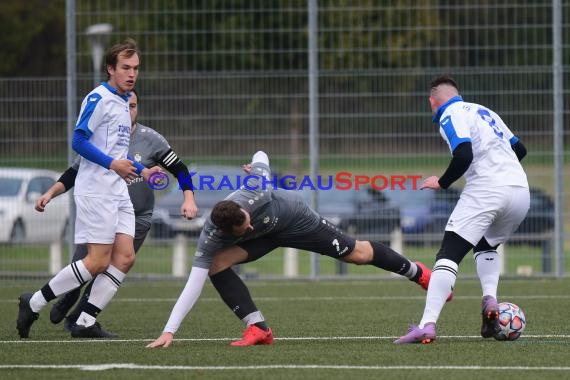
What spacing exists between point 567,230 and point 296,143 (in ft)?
12.7

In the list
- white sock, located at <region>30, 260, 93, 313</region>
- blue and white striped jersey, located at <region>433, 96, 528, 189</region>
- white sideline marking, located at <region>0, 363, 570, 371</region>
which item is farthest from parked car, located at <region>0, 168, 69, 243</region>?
white sideline marking, located at <region>0, 363, 570, 371</region>

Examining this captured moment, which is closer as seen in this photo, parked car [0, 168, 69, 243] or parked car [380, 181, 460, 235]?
parked car [380, 181, 460, 235]

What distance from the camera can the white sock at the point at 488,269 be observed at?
30.6 ft

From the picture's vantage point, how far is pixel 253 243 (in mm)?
9023

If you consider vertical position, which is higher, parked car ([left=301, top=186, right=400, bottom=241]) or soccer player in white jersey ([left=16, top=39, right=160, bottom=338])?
soccer player in white jersey ([left=16, top=39, right=160, bottom=338])

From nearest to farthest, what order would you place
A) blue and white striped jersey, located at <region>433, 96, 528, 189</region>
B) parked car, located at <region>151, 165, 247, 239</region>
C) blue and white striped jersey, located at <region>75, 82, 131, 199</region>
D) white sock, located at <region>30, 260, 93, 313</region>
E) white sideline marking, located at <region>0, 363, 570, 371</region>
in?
white sideline marking, located at <region>0, 363, 570, 371</region>
blue and white striped jersey, located at <region>433, 96, 528, 189</region>
blue and white striped jersey, located at <region>75, 82, 131, 199</region>
white sock, located at <region>30, 260, 93, 313</region>
parked car, located at <region>151, 165, 247, 239</region>

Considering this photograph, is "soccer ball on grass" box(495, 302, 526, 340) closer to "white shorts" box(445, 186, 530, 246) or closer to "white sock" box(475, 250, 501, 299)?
"white sock" box(475, 250, 501, 299)

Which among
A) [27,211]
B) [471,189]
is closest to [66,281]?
[471,189]

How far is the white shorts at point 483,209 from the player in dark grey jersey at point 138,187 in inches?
76.5

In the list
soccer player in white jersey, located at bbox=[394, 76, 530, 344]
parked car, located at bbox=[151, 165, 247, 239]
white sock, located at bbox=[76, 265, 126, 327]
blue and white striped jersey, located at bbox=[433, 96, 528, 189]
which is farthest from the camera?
parked car, located at bbox=[151, 165, 247, 239]

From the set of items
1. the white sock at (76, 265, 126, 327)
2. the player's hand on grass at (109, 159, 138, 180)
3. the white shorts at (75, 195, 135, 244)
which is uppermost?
the player's hand on grass at (109, 159, 138, 180)

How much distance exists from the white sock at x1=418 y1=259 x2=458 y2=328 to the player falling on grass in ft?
1.84

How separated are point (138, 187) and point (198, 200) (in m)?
6.64

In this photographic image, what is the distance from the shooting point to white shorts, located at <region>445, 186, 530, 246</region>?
8.88 meters
